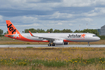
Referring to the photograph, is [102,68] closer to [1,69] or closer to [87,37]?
[1,69]

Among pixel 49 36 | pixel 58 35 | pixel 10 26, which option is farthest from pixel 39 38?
pixel 10 26

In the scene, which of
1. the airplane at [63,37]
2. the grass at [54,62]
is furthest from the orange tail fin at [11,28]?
the grass at [54,62]

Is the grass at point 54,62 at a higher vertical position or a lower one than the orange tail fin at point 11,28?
lower

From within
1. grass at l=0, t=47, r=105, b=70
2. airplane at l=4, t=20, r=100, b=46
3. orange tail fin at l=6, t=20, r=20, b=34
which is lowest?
grass at l=0, t=47, r=105, b=70

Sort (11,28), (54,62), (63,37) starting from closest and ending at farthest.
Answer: (54,62) < (63,37) < (11,28)

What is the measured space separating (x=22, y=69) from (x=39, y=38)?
29713mm

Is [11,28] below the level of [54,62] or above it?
above

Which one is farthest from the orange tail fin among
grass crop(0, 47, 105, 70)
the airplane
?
grass crop(0, 47, 105, 70)

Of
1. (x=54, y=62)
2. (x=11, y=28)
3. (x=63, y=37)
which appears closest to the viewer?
(x=54, y=62)

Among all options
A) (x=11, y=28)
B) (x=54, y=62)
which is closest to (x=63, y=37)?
(x=11, y=28)

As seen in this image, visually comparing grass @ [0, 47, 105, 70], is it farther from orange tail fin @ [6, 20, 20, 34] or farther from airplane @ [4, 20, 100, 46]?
orange tail fin @ [6, 20, 20, 34]

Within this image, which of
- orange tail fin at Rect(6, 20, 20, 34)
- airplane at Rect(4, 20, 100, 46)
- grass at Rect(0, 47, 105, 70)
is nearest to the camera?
grass at Rect(0, 47, 105, 70)

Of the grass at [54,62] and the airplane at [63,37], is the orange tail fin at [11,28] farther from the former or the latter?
the grass at [54,62]

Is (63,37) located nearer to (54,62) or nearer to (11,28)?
(11,28)
